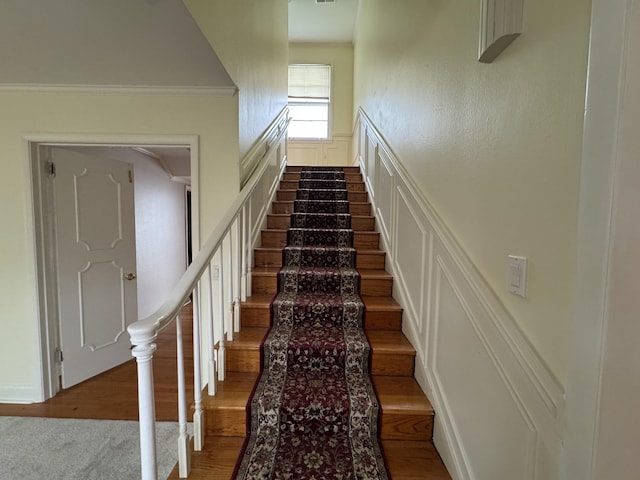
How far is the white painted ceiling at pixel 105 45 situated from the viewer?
4.49ft

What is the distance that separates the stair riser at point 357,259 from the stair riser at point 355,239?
0.24m

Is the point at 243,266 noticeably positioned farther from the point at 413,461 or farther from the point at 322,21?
the point at 322,21

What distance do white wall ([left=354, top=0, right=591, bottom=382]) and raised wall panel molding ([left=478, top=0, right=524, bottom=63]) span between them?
0.02m

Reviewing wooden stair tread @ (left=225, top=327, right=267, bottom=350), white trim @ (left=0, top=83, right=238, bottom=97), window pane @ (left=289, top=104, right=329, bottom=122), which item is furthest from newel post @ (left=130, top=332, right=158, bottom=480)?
window pane @ (left=289, top=104, right=329, bottom=122)

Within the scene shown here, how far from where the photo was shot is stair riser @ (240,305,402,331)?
203 centimetres

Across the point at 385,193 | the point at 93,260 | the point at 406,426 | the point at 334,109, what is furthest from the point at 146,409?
the point at 334,109

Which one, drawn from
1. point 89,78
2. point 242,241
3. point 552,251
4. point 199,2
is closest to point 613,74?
point 552,251

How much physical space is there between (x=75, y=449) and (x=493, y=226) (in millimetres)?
2673

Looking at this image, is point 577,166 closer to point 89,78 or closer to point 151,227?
point 89,78

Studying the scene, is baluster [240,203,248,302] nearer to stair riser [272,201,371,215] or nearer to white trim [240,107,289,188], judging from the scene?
white trim [240,107,289,188]

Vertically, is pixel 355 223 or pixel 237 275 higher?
pixel 355 223

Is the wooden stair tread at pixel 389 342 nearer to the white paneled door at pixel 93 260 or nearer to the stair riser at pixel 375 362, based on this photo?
the stair riser at pixel 375 362

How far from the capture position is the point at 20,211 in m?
2.36

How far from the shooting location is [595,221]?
2.07 ft
